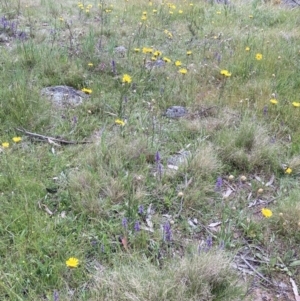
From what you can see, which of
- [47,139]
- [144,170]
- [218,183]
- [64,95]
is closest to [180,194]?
[218,183]

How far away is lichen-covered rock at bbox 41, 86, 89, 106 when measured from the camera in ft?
11.6

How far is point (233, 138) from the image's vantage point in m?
3.10

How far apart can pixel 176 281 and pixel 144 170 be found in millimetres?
988

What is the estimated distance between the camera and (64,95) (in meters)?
3.63

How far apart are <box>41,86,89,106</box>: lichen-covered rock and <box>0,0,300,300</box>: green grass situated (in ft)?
0.30

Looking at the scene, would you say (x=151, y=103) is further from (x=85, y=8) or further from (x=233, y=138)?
(x=85, y=8)

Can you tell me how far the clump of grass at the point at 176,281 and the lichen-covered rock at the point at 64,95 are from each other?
6.32 feet

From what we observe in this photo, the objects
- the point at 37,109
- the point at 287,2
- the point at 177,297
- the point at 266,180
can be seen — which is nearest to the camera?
Result: the point at 177,297

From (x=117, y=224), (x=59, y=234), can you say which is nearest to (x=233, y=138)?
(x=117, y=224)

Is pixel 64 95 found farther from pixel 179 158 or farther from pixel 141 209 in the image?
pixel 141 209

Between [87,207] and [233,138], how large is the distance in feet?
4.33

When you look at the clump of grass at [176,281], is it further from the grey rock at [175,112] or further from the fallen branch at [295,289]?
the grey rock at [175,112]

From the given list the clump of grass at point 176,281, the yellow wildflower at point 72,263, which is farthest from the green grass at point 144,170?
the yellow wildflower at point 72,263

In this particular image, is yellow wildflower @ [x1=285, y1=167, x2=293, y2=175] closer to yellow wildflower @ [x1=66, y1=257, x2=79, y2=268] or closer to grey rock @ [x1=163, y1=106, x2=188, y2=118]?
grey rock @ [x1=163, y1=106, x2=188, y2=118]
